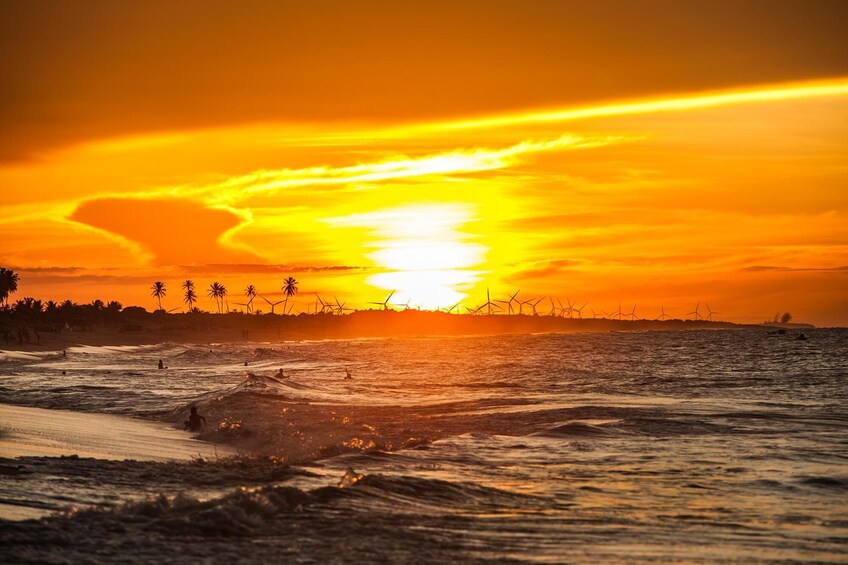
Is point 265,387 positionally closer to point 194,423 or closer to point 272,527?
point 194,423

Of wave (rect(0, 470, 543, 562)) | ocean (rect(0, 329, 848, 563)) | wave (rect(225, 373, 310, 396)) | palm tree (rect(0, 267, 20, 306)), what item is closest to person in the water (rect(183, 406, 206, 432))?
ocean (rect(0, 329, 848, 563))

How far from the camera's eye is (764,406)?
1917 inches

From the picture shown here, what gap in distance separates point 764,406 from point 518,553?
38.1 metres

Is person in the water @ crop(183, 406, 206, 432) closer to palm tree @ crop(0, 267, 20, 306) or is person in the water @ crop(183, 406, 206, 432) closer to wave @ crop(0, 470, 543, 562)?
wave @ crop(0, 470, 543, 562)

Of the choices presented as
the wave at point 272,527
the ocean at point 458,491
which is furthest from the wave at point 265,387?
the wave at point 272,527

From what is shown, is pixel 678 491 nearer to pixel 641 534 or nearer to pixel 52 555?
pixel 641 534

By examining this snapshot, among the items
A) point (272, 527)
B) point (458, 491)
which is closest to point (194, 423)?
point (458, 491)

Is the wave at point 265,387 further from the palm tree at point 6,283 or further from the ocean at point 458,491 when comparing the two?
the palm tree at point 6,283

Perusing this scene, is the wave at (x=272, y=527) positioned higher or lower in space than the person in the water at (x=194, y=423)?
higher

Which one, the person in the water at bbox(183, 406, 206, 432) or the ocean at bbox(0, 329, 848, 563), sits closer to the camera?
the ocean at bbox(0, 329, 848, 563)

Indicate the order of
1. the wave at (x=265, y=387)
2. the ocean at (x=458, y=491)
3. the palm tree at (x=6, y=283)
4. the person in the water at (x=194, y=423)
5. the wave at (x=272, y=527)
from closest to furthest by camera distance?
the wave at (x=272, y=527)
the ocean at (x=458, y=491)
the person in the water at (x=194, y=423)
the wave at (x=265, y=387)
the palm tree at (x=6, y=283)

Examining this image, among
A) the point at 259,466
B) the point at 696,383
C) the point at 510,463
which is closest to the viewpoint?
the point at 259,466

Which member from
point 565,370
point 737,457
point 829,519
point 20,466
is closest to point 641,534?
point 829,519

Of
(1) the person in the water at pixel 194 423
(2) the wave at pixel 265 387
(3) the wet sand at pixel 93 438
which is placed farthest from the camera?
(2) the wave at pixel 265 387
